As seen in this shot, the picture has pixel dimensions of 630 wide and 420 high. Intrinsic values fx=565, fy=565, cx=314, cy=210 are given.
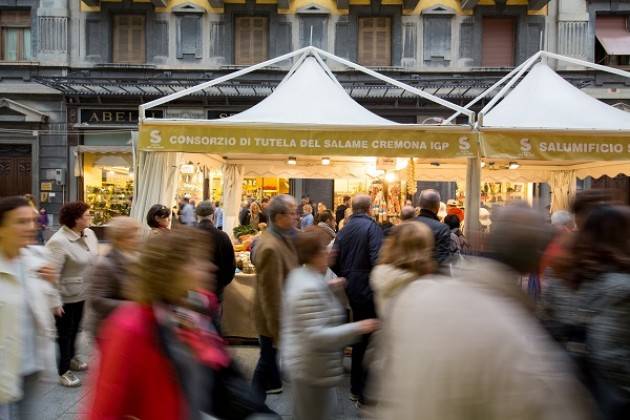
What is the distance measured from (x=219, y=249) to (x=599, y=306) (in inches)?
158

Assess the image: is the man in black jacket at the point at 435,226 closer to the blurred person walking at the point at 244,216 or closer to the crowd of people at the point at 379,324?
the crowd of people at the point at 379,324

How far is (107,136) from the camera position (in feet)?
64.0

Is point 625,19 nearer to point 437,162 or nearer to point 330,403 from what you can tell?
point 437,162

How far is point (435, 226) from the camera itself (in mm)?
5754

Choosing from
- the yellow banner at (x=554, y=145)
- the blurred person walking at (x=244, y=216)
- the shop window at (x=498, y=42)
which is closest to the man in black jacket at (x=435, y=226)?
the yellow banner at (x=554, y=145)

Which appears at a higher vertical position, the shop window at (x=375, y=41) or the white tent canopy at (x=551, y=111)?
the shop window at (x=375, y=41)

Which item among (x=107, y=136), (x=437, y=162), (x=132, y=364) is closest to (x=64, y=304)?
(x=132, y=364)

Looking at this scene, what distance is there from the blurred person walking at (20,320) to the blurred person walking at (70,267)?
210 centimetres

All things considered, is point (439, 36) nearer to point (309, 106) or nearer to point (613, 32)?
point (613, 32)

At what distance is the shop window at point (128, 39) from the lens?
19.8 meters

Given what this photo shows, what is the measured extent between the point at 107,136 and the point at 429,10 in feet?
39.1

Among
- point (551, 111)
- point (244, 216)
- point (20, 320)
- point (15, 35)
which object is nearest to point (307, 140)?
point (551, 111)

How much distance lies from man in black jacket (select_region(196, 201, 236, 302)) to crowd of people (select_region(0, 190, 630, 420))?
44.6 inches

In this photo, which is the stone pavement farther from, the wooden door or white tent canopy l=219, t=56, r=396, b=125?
the wooden door
